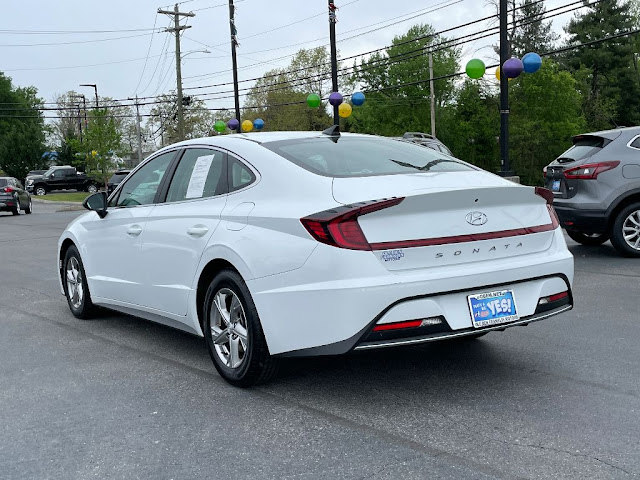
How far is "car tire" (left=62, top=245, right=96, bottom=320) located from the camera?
6.92m

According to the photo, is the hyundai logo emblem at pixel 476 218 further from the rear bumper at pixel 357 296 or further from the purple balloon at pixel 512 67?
the purple balloon at pixel 512 67

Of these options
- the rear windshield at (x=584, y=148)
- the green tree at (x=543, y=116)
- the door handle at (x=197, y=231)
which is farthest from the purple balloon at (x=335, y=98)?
the green tree at (x=543, y=116)

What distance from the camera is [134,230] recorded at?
582 centimetres

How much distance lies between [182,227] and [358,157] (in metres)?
1.30

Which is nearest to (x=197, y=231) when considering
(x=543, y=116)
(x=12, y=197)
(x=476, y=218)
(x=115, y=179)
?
(x=476, y=218)

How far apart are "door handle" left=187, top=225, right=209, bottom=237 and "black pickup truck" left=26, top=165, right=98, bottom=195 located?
51.1 m

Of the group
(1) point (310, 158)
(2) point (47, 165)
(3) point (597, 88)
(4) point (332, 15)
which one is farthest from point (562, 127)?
(1) point (310, 158)

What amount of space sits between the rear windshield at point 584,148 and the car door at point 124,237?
6408 millimetres

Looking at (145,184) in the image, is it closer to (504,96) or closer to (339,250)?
(339,250)

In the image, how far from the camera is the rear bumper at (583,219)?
32.7 feet

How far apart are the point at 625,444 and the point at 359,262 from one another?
5.03 feet

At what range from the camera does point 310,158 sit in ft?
15.6

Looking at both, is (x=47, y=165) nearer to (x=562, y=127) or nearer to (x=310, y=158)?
(x=562, y=127)

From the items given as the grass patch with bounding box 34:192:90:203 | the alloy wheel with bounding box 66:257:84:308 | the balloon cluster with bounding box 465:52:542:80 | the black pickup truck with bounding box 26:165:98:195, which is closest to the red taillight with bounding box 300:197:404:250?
the alloy wheel with bounding box 66:257:84:308
